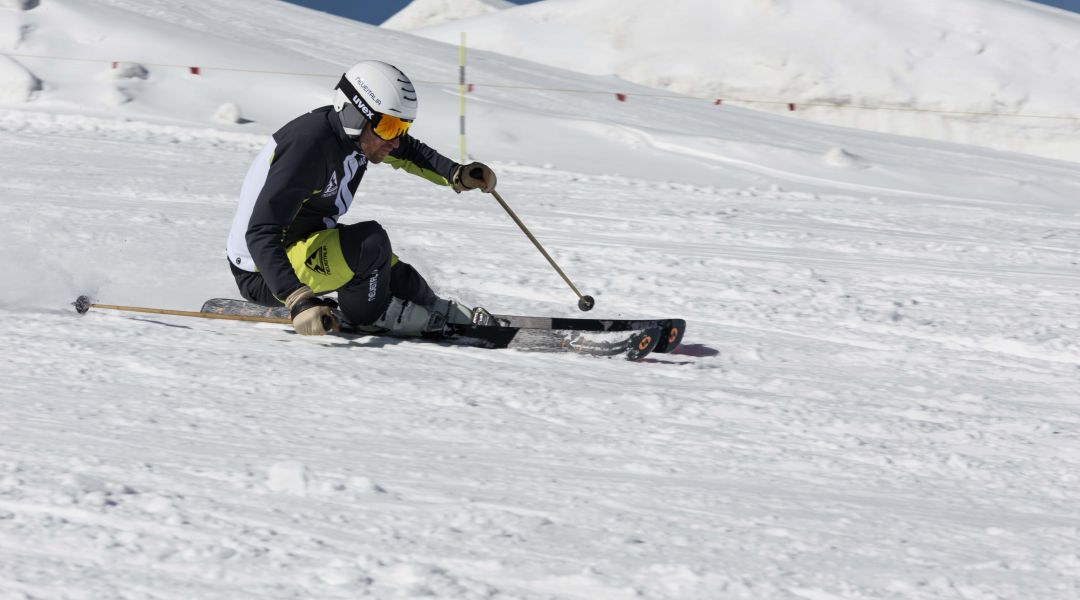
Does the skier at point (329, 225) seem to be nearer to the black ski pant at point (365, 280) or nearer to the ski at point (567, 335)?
the black ski pant at point (365, 280)

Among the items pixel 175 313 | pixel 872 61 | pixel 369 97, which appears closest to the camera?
pixel 369 97

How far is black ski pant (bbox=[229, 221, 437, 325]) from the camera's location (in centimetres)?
466

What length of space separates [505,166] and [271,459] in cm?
795

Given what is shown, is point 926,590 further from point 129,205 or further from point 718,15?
point 718,15

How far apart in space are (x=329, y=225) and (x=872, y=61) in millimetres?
18818

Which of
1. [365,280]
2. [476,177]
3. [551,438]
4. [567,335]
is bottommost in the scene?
[551,438]

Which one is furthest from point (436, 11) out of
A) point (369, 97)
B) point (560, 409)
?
point (560, 409)

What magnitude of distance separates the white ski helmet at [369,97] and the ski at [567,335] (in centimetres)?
104

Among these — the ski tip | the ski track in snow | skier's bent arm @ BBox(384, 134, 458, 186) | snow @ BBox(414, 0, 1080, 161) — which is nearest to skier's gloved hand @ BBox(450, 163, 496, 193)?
skier's bent arm @ BBox(384, 134, 458, 186)

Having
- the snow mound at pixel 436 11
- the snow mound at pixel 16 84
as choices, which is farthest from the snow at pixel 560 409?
the snow mound at pixel 436 11

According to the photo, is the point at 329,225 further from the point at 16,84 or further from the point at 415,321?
the point at 16,84

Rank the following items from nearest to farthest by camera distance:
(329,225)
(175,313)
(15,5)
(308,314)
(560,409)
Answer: (560,409) → (308,314) → (329,225) → (175,313) → (15,5)

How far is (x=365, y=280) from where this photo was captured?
15.7 ft

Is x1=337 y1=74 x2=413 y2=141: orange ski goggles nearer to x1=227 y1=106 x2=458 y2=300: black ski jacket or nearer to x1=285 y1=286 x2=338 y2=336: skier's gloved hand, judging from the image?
x1=227 y1=106 x2=458 y2=300: black ski jacket
